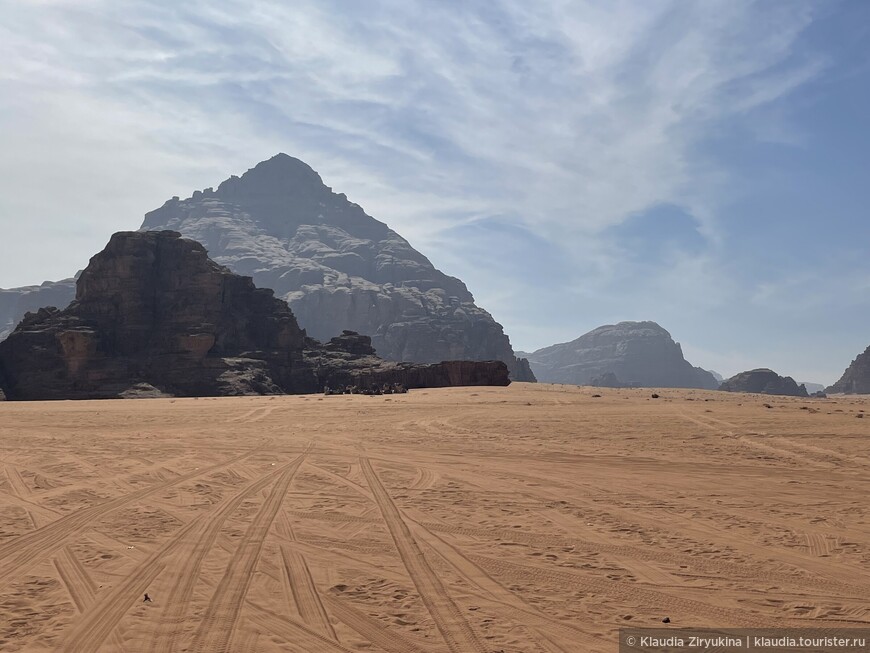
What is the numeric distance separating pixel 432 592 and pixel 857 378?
155276 mm

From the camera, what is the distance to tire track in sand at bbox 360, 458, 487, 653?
14.3 feet

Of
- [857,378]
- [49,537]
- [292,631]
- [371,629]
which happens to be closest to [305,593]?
[292,631]

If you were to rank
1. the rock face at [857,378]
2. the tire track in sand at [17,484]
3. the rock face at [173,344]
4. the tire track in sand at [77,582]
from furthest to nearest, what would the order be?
the rock face at [857,378]
the rock face at [173,344]
the tire track in sand at [17,484]
the tire track in sand at [77,582]

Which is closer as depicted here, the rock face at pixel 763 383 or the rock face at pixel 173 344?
the rock face at pixel 173 344

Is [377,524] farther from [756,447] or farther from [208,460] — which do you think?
[756,447]

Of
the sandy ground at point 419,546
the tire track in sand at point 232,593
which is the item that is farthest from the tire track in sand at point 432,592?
the tire track in sand at point 232,593

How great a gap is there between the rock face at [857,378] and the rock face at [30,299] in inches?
7645

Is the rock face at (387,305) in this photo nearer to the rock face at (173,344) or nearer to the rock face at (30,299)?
the rock face at (30,299)

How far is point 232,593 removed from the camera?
519 cm

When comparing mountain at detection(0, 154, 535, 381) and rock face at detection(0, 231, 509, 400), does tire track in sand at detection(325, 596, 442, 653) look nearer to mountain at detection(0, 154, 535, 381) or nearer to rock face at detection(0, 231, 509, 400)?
rock face at detection(0, 231, 509, 400)

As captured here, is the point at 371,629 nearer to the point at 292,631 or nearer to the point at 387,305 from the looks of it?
the point at 292,631

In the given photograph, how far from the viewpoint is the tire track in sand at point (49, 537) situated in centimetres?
590

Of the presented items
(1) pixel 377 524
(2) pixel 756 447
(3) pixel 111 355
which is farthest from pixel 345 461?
(3) pixel 111 355

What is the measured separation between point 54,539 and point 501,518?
532cm
